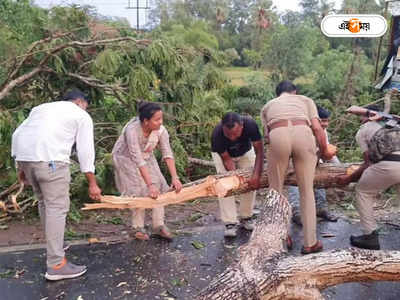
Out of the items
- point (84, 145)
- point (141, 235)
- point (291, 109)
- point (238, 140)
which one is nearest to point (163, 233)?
point (141, 235)

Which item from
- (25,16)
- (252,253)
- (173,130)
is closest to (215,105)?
(173,130)

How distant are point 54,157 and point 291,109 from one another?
204 centimetres

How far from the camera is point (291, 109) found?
378cm

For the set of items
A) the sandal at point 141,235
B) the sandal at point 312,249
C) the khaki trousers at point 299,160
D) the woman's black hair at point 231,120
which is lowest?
the sandal at point 141,235

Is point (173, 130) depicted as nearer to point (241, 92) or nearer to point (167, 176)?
point (167, 176)

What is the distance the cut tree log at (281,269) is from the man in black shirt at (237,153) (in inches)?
47.5

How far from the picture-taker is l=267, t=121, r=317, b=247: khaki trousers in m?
3.72

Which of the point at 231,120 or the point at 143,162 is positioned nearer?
the point at 231,120

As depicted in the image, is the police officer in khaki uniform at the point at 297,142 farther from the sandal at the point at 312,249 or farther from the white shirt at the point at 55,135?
the white shirt at the point at 55,135

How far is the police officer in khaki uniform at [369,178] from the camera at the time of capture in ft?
12.7

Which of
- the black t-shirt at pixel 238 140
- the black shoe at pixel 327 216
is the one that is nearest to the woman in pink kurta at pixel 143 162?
the black t-shirt at pixel 238 140

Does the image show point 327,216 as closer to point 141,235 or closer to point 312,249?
point 312,249

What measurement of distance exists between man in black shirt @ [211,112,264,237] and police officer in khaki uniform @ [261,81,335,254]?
214 mm

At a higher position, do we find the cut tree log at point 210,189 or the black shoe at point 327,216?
the cut tree log at point 210,189
